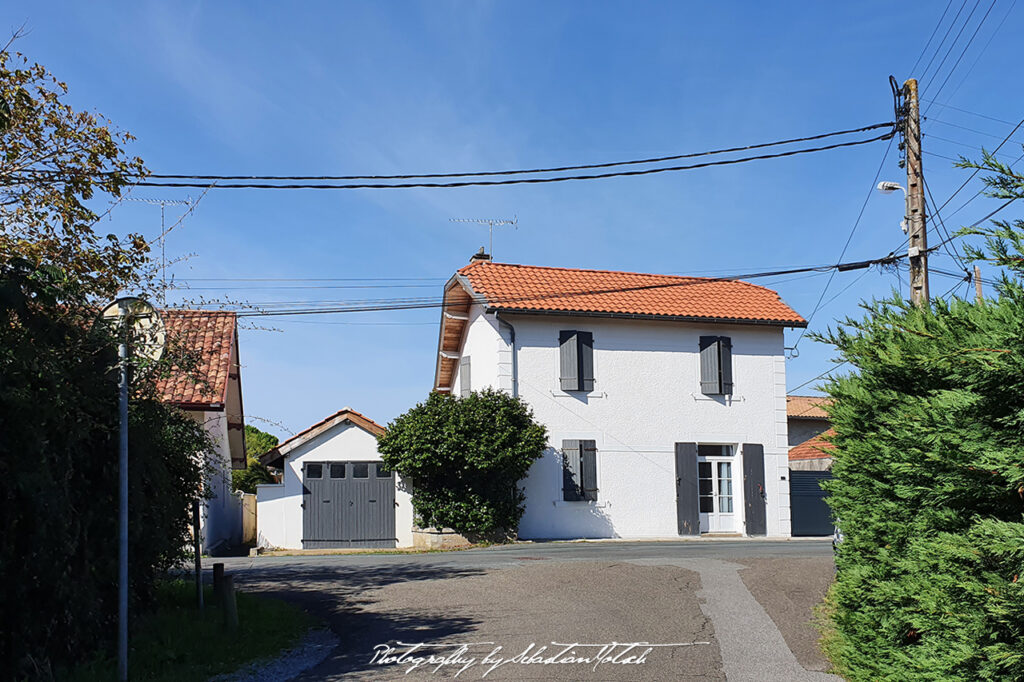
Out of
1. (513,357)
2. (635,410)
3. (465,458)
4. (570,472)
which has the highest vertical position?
(513,357)

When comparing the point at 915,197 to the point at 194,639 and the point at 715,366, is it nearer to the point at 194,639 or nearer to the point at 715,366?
the point at 715,366

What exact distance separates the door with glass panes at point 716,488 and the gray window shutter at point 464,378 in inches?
260

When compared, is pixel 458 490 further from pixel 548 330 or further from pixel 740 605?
pixel 740 605

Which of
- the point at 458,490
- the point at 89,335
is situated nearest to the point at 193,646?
the point at 89,335

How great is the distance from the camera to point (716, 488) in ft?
81.1

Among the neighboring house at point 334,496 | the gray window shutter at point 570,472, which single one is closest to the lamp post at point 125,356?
the neighboring house at point 334,496

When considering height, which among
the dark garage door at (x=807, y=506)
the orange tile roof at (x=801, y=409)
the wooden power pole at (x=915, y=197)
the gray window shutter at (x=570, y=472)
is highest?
the wooden power pole at (x=915, y=197)

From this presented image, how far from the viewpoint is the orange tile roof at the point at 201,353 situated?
916 cm

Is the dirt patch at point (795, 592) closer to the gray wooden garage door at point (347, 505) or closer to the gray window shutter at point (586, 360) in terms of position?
the gray window shutter at point (586, 360)

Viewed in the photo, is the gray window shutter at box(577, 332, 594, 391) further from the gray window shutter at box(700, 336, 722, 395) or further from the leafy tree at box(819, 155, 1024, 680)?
the leafy tree at box(819, 155, 1024, 680)

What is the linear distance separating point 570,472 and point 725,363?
533 cm

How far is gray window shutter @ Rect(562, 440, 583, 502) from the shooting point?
75.9 feet

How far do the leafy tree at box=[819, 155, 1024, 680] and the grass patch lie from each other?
17.1 feet

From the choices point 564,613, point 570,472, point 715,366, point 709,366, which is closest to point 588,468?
point 570,472
